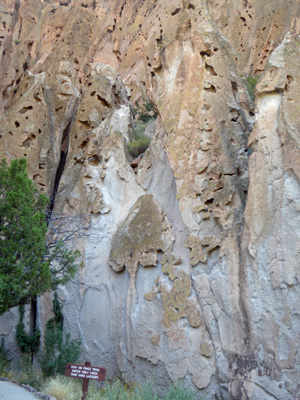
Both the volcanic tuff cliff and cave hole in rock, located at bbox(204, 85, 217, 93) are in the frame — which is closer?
the volcanic tuff cliff

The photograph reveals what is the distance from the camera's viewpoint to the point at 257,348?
317 inches

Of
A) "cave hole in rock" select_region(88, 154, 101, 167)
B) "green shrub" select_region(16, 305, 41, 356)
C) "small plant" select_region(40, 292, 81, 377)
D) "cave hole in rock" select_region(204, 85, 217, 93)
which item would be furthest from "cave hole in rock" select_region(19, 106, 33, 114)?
"small plant" select_region(40, 292, 81, 377)

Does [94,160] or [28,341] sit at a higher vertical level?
[94,160]

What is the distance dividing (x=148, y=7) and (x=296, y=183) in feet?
70.3

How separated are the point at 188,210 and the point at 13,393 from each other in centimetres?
515

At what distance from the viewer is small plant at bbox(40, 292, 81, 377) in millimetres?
10102

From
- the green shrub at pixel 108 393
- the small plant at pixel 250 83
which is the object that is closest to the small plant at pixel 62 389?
the green shrub at pixel 108 393

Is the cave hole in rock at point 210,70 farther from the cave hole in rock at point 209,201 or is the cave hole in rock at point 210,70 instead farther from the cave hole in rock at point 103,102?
the cave hole in rock at point 103,102

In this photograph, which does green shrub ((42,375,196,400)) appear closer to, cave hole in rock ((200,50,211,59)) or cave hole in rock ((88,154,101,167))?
cave hole in rock ((88,154,101,167))

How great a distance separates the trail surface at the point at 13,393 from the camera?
24.1ft

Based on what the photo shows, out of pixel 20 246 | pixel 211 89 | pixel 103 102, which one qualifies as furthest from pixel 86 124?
pixel 20 246

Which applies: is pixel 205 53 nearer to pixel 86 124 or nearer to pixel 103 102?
pixel 103 102

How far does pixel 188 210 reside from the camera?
10.3 meters

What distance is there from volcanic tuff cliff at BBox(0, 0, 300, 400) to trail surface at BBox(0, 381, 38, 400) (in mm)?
2650
